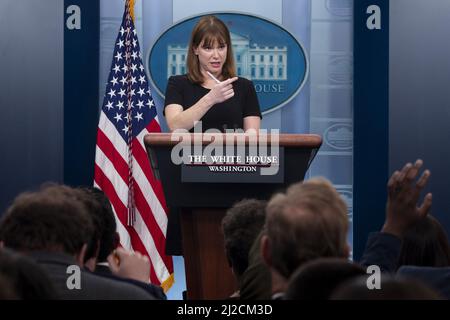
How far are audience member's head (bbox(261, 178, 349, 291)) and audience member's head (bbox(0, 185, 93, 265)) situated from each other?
19.0 inches

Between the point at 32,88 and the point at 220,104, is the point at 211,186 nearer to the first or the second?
the point at 220,104

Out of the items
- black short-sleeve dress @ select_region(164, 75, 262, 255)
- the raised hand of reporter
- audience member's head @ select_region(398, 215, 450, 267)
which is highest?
black short-sleeve dress @ select_region(164, 75, 262, 255)

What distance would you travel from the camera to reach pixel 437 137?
5641mm

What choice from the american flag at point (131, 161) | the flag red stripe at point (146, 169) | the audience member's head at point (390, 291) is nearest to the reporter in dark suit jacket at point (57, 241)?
the audience member's head at point (390, 291)

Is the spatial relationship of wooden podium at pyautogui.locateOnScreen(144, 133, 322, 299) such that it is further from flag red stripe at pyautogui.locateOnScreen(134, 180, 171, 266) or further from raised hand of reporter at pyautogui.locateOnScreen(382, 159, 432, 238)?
flag red stripe at pyautogui.locateOnScreen(134, 180, 171, 266)

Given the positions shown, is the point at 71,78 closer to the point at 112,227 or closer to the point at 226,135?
the point at 226,135

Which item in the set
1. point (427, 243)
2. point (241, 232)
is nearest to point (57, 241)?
point (241, 232)

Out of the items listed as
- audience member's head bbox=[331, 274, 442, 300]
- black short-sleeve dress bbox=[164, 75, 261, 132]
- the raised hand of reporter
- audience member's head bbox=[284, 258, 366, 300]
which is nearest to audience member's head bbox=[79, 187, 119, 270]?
the raised hand of reporter

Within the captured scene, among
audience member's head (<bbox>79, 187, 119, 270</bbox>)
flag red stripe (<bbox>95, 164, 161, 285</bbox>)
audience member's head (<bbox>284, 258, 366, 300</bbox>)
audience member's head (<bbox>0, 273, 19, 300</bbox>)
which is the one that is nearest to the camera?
audience member's head (<bbox>0, 273, 19, 300</bbox>)

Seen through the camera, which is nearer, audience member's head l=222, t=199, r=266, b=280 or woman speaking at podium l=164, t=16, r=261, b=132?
audience member's head l=222, t=199, r=266, b=280

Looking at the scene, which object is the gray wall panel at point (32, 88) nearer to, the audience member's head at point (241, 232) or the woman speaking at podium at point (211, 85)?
the woman speaking at podium at point (211, 85)

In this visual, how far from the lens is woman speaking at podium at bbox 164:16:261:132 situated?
13.0 feet
